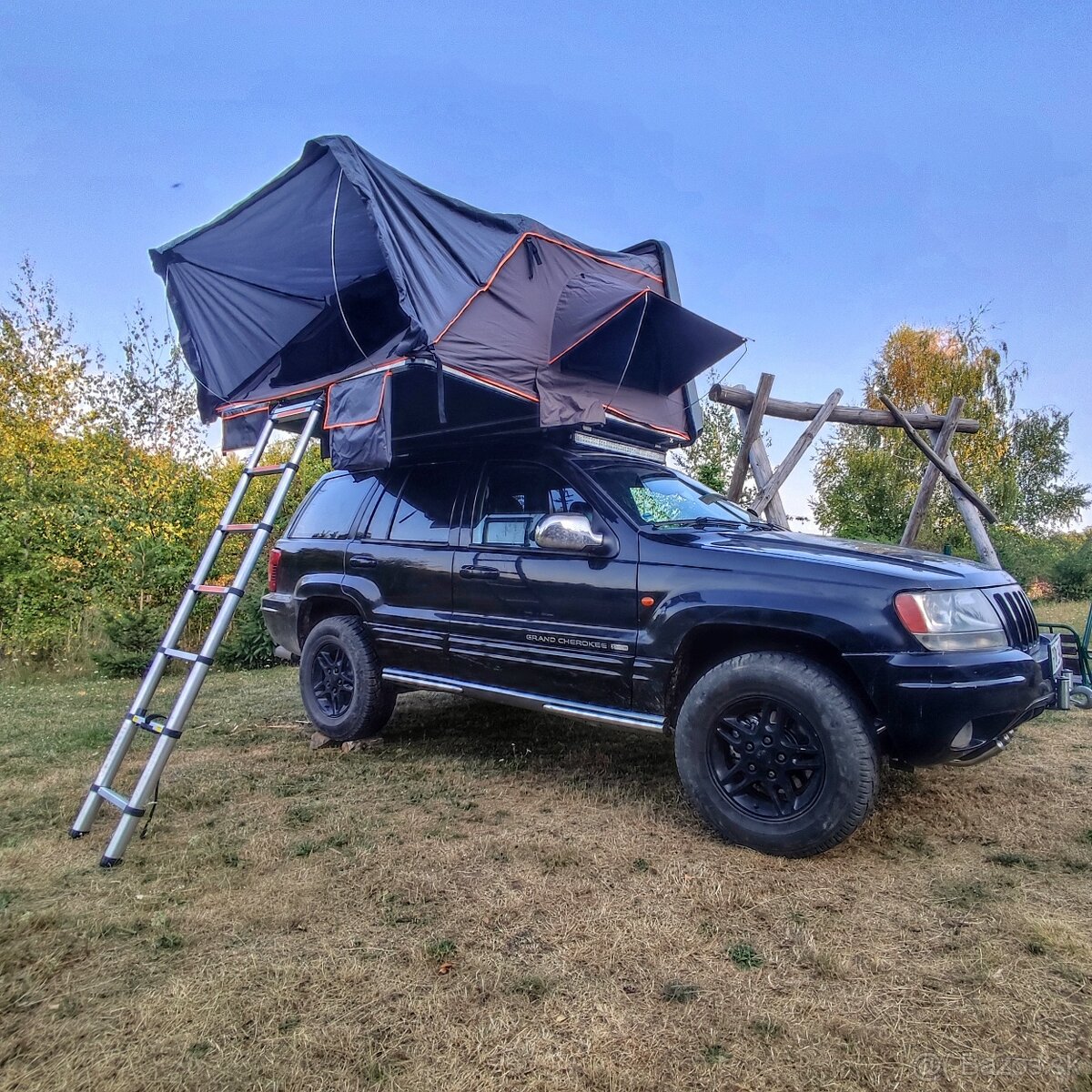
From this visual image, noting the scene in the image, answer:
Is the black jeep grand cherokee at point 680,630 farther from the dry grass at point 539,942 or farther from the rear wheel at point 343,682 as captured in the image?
the dry grass at point 539,942

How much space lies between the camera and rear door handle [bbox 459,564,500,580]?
4.09 metres

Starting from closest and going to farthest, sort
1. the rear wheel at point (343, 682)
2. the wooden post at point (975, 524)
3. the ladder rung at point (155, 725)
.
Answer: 1. the ladder rung at point (155, 725)
2. the rear wheel at point (343, 682)
3. the wooden post at point (975, 524)

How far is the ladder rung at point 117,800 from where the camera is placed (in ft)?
10.1

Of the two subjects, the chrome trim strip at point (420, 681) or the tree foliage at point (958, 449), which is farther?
the tree foliage at point (958, 449)

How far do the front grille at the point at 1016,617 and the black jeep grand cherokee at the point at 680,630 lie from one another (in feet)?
0.04

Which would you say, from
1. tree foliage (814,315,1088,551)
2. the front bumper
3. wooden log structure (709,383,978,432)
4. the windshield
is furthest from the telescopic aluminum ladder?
tree foliage (814,315,1088,551)

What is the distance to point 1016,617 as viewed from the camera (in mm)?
3252

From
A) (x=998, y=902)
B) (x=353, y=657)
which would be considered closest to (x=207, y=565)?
(x=353, y=657)

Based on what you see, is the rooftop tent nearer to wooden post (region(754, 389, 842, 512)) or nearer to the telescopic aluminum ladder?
the telescopic aluminum ladder

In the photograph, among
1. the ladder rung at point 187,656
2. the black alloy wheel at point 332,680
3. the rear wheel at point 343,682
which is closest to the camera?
the ladder rung at point 187,656

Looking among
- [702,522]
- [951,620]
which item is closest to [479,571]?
[702,522]

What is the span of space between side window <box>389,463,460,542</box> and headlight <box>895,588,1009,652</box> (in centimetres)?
261

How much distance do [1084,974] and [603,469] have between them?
2.85 metres

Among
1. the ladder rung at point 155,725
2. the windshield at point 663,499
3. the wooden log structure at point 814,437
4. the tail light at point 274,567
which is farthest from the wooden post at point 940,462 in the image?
the ladder rung at point 155,725
